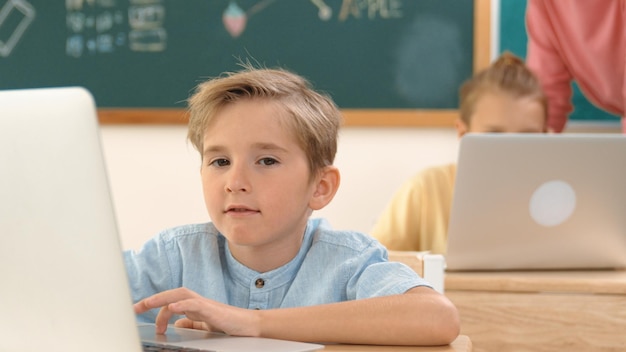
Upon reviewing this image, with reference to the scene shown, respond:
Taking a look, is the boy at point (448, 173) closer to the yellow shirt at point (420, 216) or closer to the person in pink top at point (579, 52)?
the yellow shirt at point (420, 216)

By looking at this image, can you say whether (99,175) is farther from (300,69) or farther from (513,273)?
(300,69)

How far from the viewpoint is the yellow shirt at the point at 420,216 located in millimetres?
2383

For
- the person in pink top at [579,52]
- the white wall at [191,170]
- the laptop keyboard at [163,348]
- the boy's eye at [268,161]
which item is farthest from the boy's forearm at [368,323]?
the white wall at [191,170]

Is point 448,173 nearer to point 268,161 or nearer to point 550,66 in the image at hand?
point 550,66

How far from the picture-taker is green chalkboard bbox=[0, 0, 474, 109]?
295cm

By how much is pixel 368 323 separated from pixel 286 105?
36 cm

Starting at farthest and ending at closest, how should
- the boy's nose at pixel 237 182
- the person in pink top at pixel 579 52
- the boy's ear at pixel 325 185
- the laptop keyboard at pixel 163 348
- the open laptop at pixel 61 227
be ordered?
the person in pink top at pixel 579 52 < the boy's ear at pixel 325 185 < the boy's nose at pixel 237 182 < the laptop keyboard at pixel 163 348 < the open laptop at pixel 61 227

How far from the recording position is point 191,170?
10.4 ft

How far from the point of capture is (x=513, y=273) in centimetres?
188

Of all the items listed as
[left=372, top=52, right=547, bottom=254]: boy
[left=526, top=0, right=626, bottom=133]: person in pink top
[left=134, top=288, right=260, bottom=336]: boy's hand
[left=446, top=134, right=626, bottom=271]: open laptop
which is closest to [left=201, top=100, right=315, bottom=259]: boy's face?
[left=134, top=288, right=260, bottom=336]: boy's hand

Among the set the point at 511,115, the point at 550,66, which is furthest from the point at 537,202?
the point at 550,66

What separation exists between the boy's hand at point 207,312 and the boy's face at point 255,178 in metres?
0.17

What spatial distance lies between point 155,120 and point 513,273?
5.23 ft

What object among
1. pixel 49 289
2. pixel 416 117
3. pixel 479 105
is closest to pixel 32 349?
pixel 49 289
